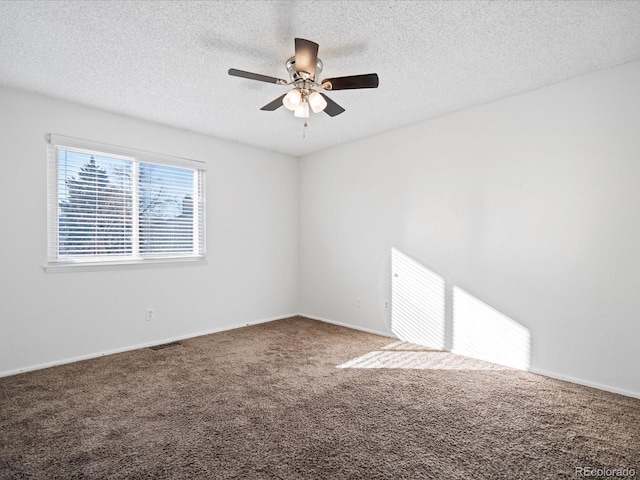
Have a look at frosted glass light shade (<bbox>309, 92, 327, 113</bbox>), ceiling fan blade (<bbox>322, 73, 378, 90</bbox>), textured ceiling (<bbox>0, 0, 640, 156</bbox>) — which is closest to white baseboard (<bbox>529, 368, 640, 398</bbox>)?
textured ceiling (<bbox>0, 0, 640, 156</bbox>)

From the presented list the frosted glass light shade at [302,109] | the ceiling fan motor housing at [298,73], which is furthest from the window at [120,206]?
the ceiling fan motor housing at [298,73]

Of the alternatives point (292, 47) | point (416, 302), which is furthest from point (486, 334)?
point (292, 47)

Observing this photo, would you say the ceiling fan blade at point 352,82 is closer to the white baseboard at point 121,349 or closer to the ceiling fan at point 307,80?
the ceiling fan at point 307,80

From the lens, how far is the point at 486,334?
330cm

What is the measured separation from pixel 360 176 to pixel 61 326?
3.64 metres

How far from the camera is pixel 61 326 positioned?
3199 mm

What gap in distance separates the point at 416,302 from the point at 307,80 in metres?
2.64

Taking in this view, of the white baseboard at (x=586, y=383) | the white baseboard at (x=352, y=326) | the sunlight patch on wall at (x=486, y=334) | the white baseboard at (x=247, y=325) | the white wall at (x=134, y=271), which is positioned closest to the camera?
the white baseboard at (x=586, y=383)

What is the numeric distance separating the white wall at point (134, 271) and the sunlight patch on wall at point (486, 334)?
2.60m

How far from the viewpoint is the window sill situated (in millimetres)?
3189

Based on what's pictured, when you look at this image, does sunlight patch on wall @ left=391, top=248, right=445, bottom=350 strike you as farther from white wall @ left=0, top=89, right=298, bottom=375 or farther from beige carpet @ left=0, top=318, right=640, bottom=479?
white wall @ left=0, top=89, right=298, bottom=375

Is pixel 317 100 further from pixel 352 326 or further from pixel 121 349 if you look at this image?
pixel 121 349

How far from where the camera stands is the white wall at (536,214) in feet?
8.48

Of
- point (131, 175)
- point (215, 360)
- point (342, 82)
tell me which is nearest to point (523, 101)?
point (342, 82)
